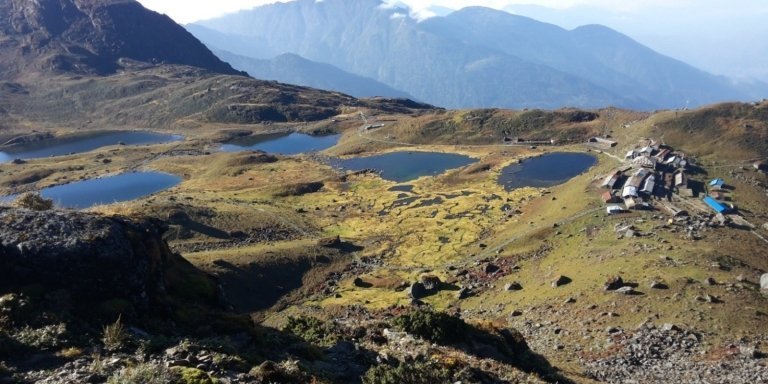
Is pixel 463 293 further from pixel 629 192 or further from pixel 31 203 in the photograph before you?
pixel 31 203

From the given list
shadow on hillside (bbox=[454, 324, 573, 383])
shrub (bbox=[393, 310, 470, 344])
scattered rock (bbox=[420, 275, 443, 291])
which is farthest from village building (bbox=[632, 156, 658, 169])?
shrub (bbox=[393, 310, 470, 344])

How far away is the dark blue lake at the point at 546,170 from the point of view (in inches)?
3321

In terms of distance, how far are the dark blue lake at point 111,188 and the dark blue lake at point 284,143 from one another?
115ft

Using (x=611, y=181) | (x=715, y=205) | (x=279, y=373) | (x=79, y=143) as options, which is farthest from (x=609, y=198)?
(x=79, y=143)

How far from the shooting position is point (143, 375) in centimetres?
1262

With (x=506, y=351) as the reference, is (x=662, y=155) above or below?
above

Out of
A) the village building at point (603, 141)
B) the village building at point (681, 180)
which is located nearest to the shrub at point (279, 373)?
the village building at point (681, 180)

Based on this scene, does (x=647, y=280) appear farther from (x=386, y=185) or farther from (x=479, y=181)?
(x=386, y=185)

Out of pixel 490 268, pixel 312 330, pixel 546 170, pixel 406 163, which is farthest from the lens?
pixel 406 163

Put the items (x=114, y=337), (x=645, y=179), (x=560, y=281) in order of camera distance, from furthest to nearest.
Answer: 1. (x=645, y=179)
2. (x=560, y=281)
3. (x=114, y=337)

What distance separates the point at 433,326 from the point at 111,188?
10172 centimetres

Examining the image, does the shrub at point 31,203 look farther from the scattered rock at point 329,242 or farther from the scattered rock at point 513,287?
the scattered rock at point 329,242

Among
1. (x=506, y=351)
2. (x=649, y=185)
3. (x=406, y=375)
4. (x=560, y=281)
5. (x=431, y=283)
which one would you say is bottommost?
(x=431, y=283)

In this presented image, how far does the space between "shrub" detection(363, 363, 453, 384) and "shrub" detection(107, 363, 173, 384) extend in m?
6.92
